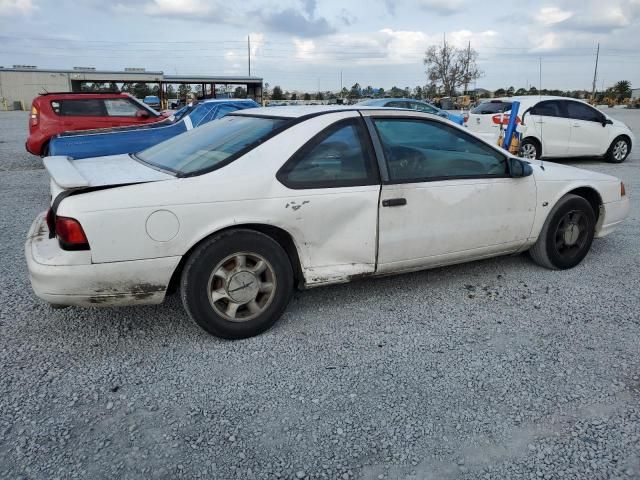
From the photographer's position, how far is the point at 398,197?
355 cm

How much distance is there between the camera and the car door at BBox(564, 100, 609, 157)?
11.3 metres

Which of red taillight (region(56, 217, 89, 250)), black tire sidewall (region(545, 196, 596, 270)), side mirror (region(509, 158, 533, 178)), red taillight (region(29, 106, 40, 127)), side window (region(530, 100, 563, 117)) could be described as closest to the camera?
red taillight (region(56, 217, 89, 250))

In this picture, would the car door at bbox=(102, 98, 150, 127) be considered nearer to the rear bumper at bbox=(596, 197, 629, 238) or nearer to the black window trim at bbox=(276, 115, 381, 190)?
the black window trim at bbox=(276, 115, 381, 190)

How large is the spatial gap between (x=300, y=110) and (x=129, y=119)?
Answer: 833cm

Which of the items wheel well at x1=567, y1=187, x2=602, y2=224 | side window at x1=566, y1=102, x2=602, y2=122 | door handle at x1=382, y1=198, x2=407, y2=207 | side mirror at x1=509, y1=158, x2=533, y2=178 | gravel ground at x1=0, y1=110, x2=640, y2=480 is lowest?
gravel ground at x1=0, y1=110, x2=640, y2=480

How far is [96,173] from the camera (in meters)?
3.28

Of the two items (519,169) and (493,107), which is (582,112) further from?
(519,169)

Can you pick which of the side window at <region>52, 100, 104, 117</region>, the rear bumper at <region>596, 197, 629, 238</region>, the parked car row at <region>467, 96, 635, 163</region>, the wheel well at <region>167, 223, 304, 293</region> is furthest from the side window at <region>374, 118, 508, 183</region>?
the side window at <region>52, 100, 104, 117</region>

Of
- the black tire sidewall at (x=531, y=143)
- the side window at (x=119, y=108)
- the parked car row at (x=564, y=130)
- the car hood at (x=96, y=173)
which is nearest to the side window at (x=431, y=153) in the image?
the car hood at (x=96, y=173)

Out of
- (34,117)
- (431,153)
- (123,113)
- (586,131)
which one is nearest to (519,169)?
(431,153)

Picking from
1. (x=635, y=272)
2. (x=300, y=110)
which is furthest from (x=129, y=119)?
(x=635, y=272)

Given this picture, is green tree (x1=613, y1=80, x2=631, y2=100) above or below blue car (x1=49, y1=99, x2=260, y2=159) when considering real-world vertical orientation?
above

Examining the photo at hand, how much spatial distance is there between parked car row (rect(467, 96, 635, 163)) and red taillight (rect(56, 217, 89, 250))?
9.39m

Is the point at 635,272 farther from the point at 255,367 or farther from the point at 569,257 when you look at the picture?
the point at 255,367
